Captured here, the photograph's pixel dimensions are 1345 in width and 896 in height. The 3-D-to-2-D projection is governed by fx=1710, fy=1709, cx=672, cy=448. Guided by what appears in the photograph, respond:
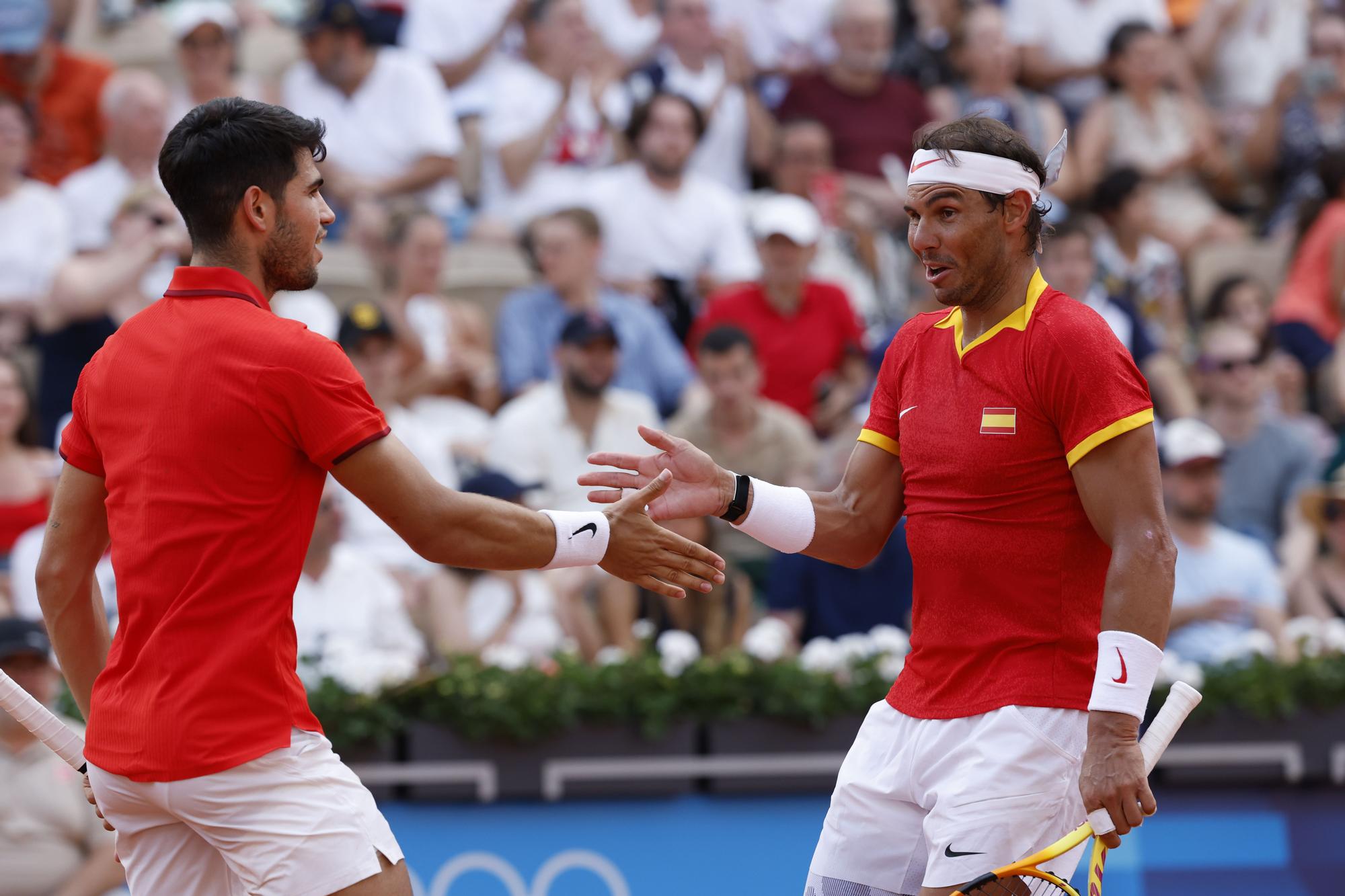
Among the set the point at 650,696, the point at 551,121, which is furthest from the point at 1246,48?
the point at 650,696

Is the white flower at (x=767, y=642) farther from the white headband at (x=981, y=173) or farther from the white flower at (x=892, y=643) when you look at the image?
the white headband at (x=981, y=173)

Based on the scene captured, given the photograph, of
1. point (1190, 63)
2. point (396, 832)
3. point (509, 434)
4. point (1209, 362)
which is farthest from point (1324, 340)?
point (396, 832)

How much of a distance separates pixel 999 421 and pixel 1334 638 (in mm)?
3962

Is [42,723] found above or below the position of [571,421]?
below

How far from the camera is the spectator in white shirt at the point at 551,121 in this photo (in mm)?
10945

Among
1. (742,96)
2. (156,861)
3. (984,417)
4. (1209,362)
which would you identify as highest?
(742,96)

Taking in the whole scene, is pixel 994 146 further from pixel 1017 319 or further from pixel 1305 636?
pixel 1305 636

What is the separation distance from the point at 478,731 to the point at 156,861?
287 centimetres

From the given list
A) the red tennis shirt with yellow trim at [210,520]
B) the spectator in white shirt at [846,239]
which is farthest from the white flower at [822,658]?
the spectator in white shirt at [846,239]

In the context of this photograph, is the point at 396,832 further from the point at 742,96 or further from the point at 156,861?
the point at 742,96

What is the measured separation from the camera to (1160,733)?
3.83 m

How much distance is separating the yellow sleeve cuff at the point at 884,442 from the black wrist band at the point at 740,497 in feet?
1.11

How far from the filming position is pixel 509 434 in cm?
870

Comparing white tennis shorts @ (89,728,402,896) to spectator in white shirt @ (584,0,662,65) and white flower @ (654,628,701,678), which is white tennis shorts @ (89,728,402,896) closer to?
white flower @ (654,628,701,678)
